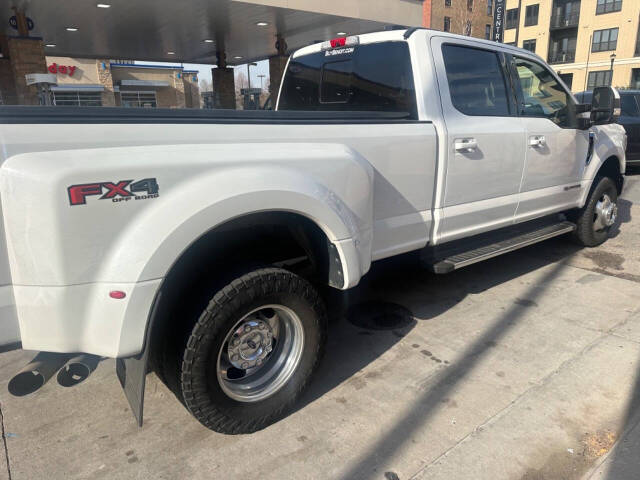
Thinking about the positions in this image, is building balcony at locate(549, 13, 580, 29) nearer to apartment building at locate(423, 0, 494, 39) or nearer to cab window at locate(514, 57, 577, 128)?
apartment building at locate(423, 0, 494, 39)

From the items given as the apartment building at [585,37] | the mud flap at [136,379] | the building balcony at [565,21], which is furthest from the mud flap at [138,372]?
the building balcony at [565,21]

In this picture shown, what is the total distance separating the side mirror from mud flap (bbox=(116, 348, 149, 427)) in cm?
459

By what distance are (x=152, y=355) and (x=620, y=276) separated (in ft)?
14.8

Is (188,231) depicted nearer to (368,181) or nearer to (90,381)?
(368,181)

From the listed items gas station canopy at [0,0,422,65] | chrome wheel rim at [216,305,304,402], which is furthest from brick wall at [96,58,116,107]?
chrome wheel rim at [216,305,304,402]

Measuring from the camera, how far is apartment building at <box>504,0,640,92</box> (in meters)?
45.6

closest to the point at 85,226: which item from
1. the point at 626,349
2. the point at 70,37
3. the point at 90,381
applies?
the point at 90,381

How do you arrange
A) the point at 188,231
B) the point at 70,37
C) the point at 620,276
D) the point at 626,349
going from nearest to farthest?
1. the point at 188,231
2. the point at 626,349
3. the point at 620,276
4. the point at 70,37

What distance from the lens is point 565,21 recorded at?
51.1 meters

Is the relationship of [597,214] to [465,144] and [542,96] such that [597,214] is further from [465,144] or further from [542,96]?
[465,144]

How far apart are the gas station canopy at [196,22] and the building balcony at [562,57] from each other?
1721 inches

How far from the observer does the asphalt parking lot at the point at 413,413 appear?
2.38 meters

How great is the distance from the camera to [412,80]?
11.3ft

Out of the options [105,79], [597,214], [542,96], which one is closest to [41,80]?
[542,96]
